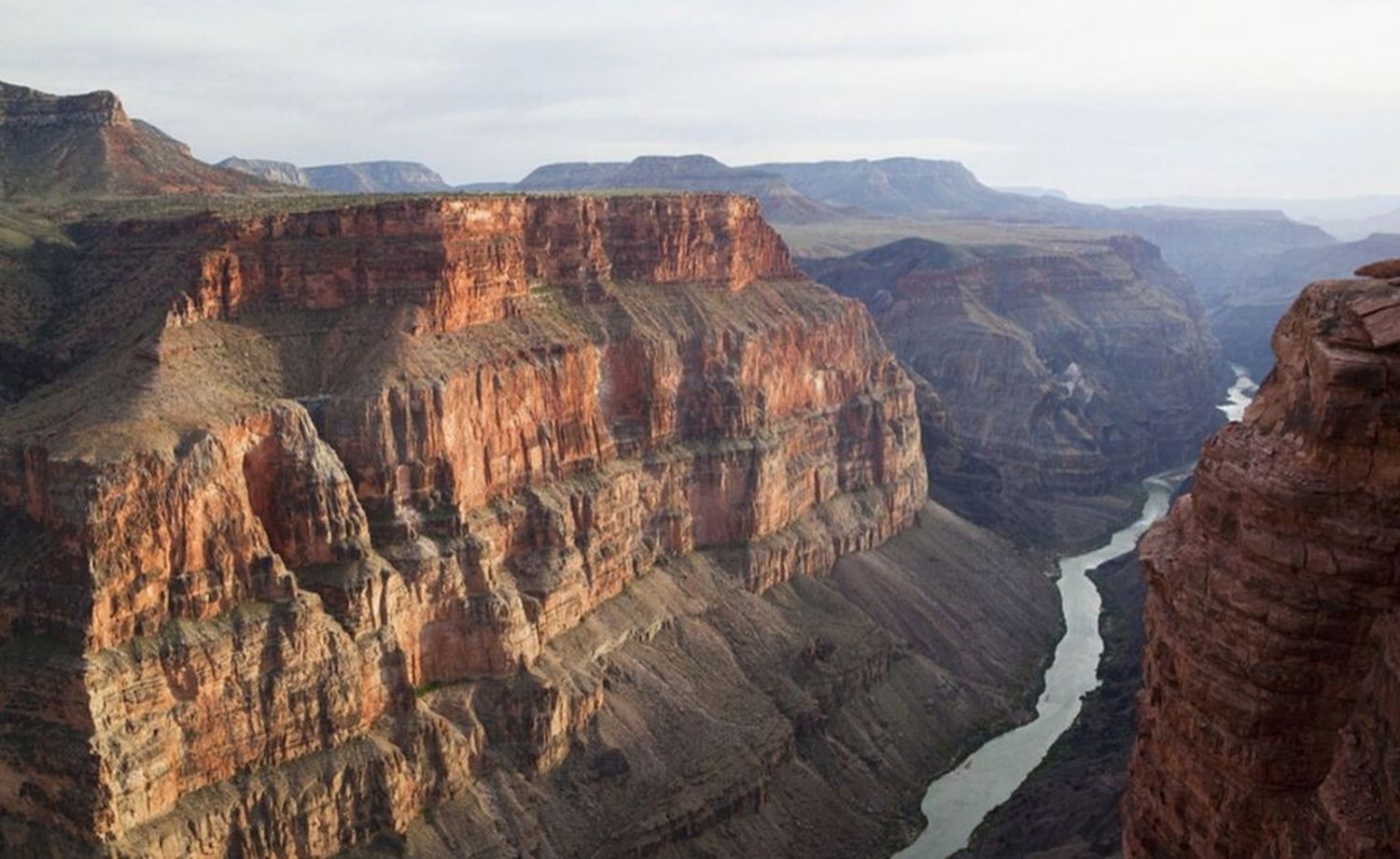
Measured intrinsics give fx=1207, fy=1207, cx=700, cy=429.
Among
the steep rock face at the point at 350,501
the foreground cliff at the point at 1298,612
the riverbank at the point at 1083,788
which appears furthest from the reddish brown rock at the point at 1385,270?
the steep rock face at the point at 350,501

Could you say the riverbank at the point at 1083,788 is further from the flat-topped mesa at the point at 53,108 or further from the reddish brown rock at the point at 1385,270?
the flat-topped mesa at the point at 53,108

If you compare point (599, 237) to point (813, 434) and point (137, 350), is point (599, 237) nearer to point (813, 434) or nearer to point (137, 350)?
point (813, 434)

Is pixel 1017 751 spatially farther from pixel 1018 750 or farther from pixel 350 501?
pixel 350 501

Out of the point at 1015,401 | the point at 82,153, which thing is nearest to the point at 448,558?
the point at 82,153

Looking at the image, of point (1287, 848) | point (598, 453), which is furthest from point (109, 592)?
point (1287, 848)

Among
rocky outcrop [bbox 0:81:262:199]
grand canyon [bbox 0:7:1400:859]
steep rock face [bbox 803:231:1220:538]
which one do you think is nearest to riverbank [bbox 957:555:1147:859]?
grand canyon [bbox 0:7:1400:859]
